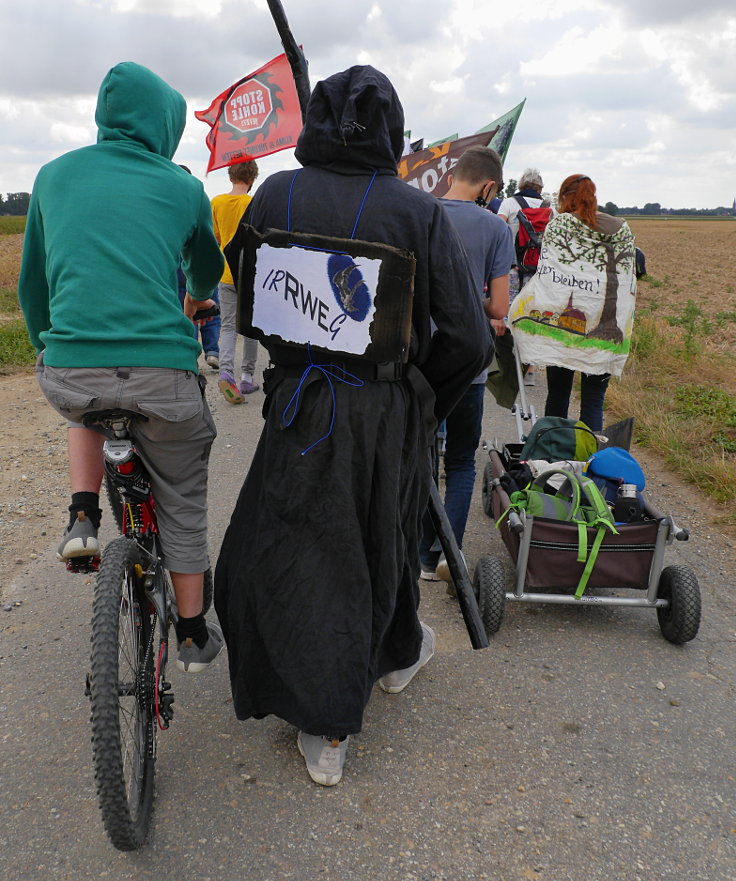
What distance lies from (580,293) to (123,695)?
3.54 meters

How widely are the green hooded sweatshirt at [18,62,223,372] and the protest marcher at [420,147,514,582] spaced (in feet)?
5.08

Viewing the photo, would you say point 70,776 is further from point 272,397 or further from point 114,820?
point 272,397

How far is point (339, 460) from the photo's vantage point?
7.54 ft

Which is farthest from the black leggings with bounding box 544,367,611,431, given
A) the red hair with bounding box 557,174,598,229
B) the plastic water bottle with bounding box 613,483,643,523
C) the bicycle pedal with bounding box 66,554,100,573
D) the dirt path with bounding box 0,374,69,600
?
the bicycle pedal with bounding box 66,554,100,573

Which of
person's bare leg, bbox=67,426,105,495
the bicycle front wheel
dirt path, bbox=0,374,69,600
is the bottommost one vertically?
dirt path, bbox=0,374,69,600

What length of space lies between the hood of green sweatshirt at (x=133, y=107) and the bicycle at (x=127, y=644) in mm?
859

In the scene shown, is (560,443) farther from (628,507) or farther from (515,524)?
(515,524)

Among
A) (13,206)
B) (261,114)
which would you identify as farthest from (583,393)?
(13,206)

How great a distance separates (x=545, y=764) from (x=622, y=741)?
1.13 ft

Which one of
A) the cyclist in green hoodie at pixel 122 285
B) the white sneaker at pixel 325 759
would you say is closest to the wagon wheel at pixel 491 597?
the white sneaker at pixel 325 759

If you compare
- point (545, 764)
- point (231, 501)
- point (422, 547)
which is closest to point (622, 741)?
point (545, 764)

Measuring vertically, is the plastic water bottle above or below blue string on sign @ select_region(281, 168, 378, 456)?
below

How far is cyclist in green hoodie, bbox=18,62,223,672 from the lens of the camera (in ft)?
7.07

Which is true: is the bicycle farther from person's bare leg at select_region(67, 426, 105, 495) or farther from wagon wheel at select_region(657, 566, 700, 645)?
wagon wheel at select_region(657, 566, 700, 645)
